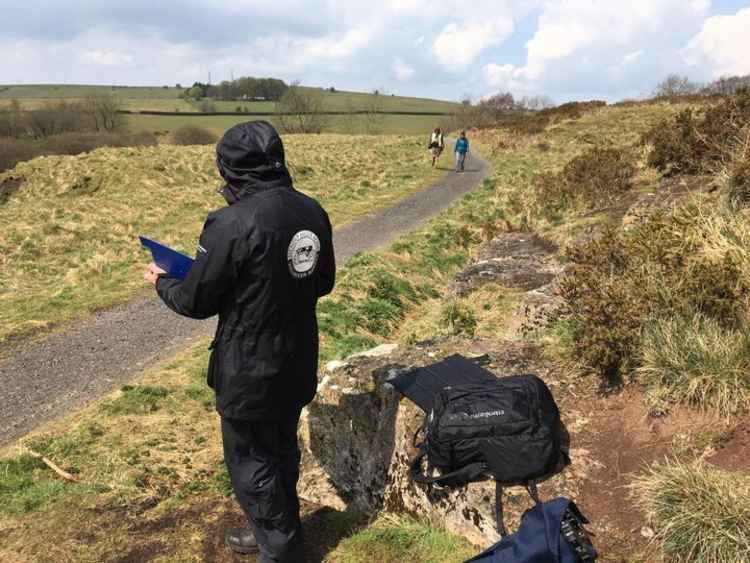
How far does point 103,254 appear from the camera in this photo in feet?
42.1

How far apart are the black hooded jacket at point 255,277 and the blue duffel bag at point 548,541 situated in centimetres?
143

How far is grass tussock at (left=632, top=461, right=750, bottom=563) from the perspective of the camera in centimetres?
275

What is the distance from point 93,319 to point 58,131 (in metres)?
64.1

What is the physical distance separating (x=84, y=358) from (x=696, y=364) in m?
7.37

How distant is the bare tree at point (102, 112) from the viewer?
212 feet

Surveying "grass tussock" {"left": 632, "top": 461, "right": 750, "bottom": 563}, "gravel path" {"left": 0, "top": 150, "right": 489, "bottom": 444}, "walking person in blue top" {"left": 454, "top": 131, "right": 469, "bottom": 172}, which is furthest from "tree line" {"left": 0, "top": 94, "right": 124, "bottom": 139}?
"grass tussock" {"left": 632, "top": 461, "right": 750, "bottom": 563}

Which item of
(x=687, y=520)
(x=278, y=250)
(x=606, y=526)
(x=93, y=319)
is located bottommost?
(x=93, y=319)

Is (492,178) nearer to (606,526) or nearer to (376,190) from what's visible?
(376,190)

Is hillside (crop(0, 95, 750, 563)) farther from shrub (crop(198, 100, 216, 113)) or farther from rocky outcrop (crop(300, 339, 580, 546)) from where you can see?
shrub (crop(198, 100, 216, 113))

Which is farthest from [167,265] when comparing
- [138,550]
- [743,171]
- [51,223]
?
[51,223]

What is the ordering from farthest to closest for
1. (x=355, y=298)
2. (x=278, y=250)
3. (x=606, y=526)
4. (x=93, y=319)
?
(x=355, y=298)
(x=93, y=319)
(x=606, y=526)
(x=278, y=250)

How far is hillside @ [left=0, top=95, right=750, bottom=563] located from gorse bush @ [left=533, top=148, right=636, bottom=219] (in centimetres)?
473

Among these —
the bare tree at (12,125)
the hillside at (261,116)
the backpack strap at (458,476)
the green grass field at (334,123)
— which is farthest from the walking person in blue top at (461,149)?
the bare tree at (12,125)

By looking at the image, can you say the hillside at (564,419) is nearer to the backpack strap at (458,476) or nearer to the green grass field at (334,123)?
the backpack strap at (458,476)
